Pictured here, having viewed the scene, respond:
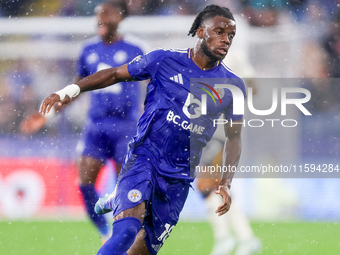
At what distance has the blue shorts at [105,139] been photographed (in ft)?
12.3

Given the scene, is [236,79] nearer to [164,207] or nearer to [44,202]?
[164,207]

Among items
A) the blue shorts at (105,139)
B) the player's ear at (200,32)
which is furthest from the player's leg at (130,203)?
the blue shorts at (105,139)

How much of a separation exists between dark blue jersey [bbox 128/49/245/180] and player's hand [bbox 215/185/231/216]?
25 centimetres

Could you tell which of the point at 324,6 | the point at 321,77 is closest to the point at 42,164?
the point at 321,77

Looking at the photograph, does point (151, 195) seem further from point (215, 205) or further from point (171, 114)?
point (215, 205)

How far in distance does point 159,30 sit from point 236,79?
409cm

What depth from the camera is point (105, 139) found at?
3797 millimetres

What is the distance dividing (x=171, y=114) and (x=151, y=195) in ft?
1.63

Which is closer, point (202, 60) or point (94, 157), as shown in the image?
point (202, 60)

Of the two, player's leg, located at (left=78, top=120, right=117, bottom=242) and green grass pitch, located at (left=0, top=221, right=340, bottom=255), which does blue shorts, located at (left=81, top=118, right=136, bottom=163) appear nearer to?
player's leg, located at (left=78, top=120, right=117, bottom=242)

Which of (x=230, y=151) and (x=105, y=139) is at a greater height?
(x=230, y=151)

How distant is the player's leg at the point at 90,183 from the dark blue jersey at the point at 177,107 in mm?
1355

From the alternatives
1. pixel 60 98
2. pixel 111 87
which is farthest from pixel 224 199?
pixel 111 87

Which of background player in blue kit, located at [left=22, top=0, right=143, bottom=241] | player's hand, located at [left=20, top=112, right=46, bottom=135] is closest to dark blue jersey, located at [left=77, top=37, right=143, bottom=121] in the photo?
background player in blue kit, located at [left=22, top=0, right=143, bottom=241]
